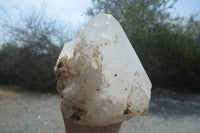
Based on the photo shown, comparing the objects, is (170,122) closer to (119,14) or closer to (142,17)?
(142,17)

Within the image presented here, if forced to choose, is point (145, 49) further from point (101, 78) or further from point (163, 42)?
point (101, 78)

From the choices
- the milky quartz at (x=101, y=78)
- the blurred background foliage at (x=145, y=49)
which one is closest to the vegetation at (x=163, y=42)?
the blurred background foliage at (x=145, y=49)

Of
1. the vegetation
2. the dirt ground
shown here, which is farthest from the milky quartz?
the vegetation

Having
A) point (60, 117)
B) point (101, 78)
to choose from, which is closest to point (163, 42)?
point (60, 117)

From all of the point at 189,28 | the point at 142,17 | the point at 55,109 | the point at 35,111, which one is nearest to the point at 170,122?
the point at 55,109

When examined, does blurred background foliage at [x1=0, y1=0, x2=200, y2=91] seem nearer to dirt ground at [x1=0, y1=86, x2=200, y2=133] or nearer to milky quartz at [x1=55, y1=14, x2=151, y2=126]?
dirt ground at [x1=0, y1=86, x2=200, y2=133]
